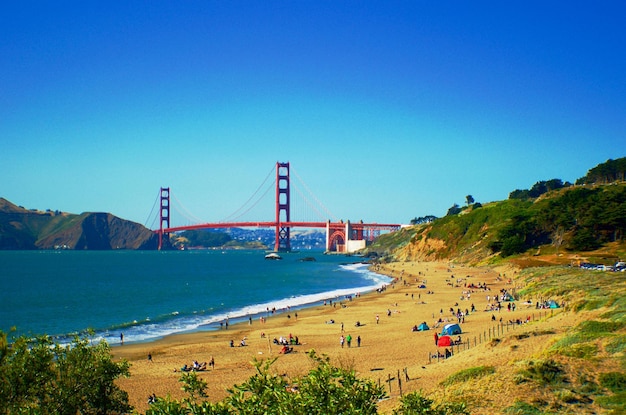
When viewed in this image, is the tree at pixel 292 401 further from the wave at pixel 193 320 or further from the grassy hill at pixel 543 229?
the grassy hill at pixel 543 229

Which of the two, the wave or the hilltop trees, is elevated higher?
the hilltop trees

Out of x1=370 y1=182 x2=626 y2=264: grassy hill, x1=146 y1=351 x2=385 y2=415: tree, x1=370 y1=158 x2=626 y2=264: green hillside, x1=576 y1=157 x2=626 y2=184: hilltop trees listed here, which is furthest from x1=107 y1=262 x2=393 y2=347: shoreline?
x1=576 y1=157 x2=626 y2=184: hilltop trees

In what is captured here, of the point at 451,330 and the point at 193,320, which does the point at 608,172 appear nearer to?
the point at 451,330

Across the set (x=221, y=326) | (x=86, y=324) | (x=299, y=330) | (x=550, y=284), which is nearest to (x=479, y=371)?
(x=299, y=330)

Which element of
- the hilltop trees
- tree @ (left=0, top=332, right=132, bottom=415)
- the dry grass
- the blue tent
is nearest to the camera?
tree @ (left=0, top=332, right=132, bottom=415)

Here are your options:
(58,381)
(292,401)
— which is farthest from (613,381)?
(58,381)

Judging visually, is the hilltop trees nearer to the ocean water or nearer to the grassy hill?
the grassy hill

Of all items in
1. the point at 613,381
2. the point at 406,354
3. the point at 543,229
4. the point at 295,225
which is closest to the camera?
the point at 613,381

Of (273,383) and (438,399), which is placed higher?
(273,383)

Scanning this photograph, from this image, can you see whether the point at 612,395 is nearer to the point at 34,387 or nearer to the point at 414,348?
the point at 414,348
